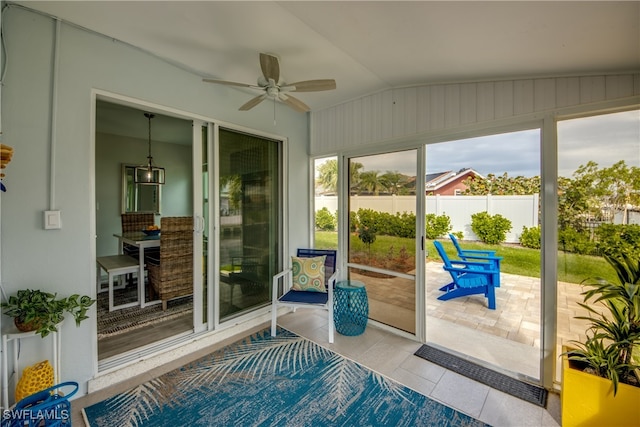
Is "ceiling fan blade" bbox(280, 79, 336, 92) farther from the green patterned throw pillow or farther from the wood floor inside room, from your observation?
the wood floor inside room

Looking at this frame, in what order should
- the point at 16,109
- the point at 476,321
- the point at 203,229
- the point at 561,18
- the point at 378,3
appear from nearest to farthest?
the point at 561,18, the point at 378,3, the point at 16,109, the point at 203,229, the point at 476,321

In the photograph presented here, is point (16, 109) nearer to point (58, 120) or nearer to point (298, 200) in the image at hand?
point (58, 120)

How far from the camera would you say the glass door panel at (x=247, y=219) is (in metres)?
2.96

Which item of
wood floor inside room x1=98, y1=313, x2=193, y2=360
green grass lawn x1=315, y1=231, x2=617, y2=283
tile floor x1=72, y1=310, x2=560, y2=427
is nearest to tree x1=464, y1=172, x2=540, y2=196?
green grass lawn x1=315, y1=231, x2=617, y2=283

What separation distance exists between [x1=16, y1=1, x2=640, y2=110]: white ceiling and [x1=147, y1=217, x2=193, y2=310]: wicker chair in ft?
5.79

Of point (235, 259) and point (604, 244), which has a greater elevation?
point (604, 244)

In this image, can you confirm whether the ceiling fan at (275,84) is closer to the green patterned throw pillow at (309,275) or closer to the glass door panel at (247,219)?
the glass door panel at (247,219)

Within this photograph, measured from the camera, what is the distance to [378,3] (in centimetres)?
154

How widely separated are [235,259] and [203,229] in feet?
1.66

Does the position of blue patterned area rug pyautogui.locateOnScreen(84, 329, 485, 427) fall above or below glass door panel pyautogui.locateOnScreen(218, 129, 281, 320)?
below

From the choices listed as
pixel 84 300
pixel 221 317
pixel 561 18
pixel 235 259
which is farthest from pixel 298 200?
pixel 561 18

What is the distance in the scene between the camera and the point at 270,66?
1970 millimetres

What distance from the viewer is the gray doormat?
202cm

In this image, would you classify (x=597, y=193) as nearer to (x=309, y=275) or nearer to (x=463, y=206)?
(x=309, y=275)
